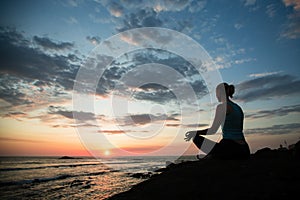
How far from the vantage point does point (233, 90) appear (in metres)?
4.82

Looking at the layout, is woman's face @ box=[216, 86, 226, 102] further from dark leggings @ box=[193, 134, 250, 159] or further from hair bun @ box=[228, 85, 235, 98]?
dark leggings @ box=[193, 134, 250, 159]

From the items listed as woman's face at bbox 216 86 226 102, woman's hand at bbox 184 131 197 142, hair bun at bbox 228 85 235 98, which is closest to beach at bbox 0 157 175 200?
woman's hand at bbox 184 131 197 142

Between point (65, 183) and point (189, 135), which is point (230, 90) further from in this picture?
point (65, 183)

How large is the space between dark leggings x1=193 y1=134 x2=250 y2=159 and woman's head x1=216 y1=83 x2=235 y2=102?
1.06 metres

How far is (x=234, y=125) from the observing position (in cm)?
441

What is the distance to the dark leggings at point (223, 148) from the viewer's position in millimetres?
4388

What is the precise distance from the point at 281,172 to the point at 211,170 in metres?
1.35

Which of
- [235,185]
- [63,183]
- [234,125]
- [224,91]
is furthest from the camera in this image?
[63,183]

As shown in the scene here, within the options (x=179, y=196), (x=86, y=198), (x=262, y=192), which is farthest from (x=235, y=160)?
(x=86, y=198)

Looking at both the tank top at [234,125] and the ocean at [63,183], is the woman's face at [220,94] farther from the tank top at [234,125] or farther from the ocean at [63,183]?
the ocean at [63,183]

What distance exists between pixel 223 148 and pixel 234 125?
61 centimetres

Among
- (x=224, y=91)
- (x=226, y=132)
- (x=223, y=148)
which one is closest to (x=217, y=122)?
(x=226, y=132)

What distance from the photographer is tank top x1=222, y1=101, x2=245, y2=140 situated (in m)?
4.34

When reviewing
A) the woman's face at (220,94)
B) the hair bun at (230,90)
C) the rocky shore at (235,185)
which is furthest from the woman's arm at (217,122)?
the rocky shore at (235,185)
